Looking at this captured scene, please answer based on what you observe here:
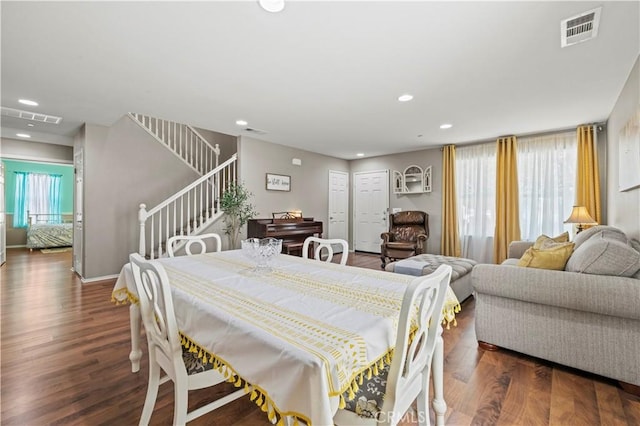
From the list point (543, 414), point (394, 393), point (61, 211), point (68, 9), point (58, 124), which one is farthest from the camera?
point (61, 211)

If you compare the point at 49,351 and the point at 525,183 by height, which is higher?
the point at 525,183

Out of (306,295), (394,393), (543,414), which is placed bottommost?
(543,414)

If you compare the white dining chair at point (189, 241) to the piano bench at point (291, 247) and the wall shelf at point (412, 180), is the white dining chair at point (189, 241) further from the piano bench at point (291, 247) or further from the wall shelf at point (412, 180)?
Answer: the wall shelf at point (412, 180)

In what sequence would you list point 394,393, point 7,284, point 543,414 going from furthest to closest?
point 7,284
point 543,414
point 394,393

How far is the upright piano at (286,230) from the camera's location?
15.7 feet

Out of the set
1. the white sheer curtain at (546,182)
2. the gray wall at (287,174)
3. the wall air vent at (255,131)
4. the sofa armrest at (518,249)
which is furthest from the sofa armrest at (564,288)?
the gray wall at (287,174)

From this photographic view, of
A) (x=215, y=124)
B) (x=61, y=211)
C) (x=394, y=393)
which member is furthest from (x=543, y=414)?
(x=61, y=211)

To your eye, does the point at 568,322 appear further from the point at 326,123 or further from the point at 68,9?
the point at 68,9

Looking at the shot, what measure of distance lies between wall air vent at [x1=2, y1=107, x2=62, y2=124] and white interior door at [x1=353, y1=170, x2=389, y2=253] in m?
5.82

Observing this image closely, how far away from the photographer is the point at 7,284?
12.9 ft

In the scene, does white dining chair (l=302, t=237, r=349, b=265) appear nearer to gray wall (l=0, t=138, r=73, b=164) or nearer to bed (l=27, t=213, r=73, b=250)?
gray wall (l=0, t=138, r=73, b=164)

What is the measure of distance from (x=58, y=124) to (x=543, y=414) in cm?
641

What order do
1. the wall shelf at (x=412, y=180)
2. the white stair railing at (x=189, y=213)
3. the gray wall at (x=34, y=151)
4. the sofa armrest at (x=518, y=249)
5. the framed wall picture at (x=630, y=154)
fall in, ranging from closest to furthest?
the framed wall picture at (x=630, y=154), the sofa armrest at (x=518, y=249), the white stair railing at (x=189, y=213), the gray wall at (x=34, y=151), the wall shelf at (x=412, y=180)

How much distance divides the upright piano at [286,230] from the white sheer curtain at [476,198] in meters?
2.97
